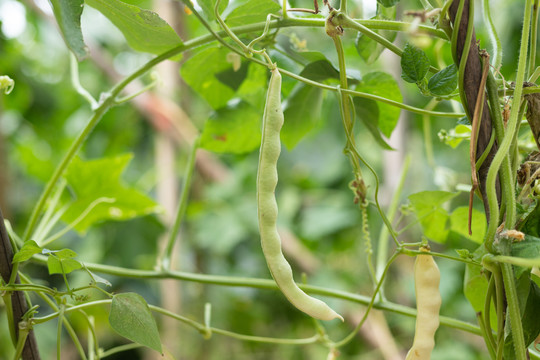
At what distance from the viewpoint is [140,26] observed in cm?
39

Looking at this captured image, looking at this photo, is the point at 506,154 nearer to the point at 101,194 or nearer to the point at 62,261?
the point at 62,261

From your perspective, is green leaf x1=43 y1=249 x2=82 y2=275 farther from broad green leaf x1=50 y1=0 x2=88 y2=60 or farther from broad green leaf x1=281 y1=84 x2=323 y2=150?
broad green leaf x1=281 y1=84 x2=323 y2=150

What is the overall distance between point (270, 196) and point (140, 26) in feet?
0.59

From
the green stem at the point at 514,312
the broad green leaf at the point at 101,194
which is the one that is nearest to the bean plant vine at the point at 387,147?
the green stem at the point at 514,312

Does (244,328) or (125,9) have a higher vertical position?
(125,9)

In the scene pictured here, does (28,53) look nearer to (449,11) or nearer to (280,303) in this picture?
(280,303)

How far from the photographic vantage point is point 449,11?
307 mm

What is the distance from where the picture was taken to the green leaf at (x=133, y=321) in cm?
33

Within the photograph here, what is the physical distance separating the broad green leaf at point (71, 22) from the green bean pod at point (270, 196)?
13 centimetres

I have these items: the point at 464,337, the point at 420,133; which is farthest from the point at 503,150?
the point at 420,133

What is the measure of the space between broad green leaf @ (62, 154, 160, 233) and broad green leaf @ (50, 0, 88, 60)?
31 cm

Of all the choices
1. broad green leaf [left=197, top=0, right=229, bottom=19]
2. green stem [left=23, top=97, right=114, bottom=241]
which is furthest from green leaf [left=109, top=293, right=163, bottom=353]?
broad green leaf [left=197, top=0, right=229, bottom=19]

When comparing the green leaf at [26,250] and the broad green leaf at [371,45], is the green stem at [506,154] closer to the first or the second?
the broad green leaf at [371,45]

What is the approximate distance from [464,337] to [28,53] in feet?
5.61
